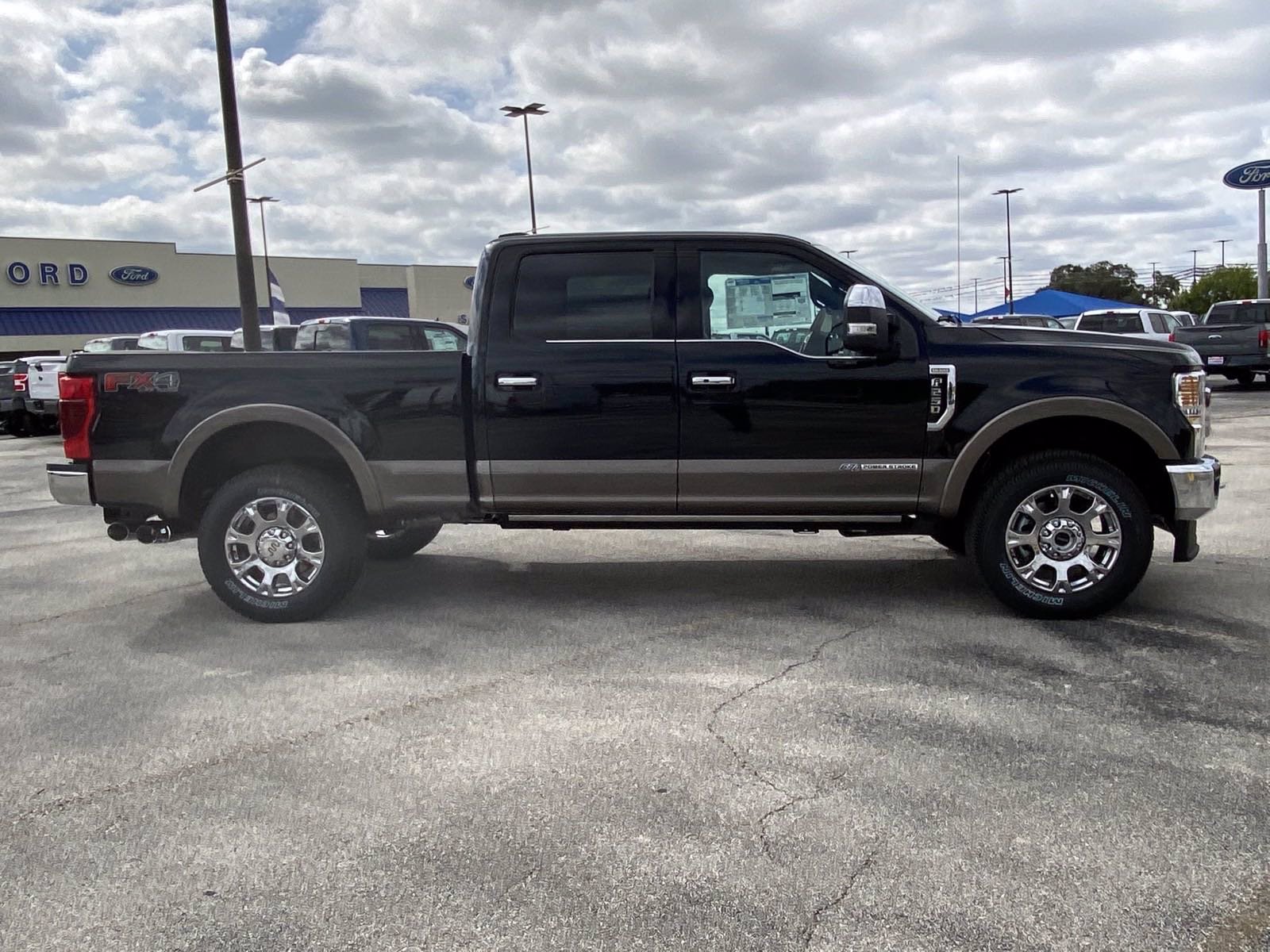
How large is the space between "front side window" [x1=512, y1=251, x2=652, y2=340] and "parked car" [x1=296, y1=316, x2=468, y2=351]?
924 cm

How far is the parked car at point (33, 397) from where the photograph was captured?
19406 mm

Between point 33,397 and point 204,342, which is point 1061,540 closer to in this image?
point 204,342

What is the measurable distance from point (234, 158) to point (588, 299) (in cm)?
908

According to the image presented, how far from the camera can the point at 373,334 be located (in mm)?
15312

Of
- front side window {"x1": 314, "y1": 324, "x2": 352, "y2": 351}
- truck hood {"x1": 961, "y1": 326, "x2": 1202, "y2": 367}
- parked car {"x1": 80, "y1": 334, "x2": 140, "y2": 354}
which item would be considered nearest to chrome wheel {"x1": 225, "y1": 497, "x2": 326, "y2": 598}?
truck hood {"x1": 961, "y1": 326, "x2": 1202, "y2": 367}

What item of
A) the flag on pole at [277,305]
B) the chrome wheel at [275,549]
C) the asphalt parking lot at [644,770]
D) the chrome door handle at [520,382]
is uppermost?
the flag on pole at [277,305]

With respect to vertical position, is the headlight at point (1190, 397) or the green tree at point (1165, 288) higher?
the green tree at point (1165, 288)

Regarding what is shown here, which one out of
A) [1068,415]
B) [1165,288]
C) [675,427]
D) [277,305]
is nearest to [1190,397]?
[1068,415]

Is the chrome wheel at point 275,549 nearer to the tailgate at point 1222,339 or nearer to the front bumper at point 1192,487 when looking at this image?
the front bumper at point 1192,487

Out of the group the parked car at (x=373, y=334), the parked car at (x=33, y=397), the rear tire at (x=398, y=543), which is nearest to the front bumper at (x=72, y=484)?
the rear tire at (x=398, y=543)

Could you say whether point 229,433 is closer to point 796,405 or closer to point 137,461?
point 137,461

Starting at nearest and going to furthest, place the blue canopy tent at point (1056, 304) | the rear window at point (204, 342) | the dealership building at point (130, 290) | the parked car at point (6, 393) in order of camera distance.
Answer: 1. the rear window at point (204, 342)
2. the parked car at point (6, 393)
3. the blue canopy tent at point (1056, 304)
4. the dealership building at point (130, 290)

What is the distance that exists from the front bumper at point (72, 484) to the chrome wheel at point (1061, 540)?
471 centimetres

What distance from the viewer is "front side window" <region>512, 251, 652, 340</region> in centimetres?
554
